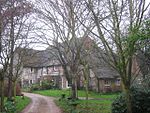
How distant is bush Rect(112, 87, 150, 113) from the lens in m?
19.3

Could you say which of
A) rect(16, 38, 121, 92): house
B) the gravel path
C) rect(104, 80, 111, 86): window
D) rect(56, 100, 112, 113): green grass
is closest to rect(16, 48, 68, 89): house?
rect(16, 38, 121, 92): house

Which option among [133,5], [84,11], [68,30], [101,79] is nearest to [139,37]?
[133,5]

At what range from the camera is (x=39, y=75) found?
79.1m

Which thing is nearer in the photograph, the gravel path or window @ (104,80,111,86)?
the gravel path

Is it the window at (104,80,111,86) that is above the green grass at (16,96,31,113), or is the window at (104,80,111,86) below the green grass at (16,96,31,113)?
above

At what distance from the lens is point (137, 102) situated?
19.3 meters

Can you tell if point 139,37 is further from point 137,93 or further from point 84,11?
point 84,11

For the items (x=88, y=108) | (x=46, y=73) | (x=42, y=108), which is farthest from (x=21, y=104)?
(x=46, y=73)

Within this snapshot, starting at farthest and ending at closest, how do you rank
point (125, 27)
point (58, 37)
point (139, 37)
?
point (58, 37) < point (125, 27) < point (139, 37)

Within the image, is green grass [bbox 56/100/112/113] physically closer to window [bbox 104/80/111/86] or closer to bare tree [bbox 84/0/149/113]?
bare tree [bbox 84/0/149/113]

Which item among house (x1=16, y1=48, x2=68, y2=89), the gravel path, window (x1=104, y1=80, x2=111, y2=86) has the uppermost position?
house (x1=16, y1=48, x2=68, y2=89)

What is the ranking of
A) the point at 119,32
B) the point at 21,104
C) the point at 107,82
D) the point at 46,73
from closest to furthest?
the point at 119,32
the point at 21,104
the point at 107,82
the point at 46,73

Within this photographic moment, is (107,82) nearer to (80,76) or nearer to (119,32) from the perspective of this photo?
(80,76)

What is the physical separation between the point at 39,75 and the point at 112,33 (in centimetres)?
6474
